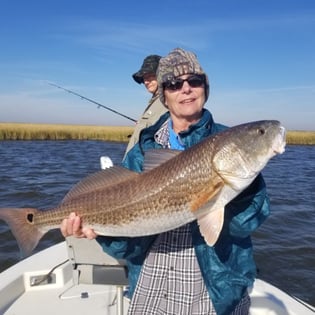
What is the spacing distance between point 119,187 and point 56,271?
102 inches

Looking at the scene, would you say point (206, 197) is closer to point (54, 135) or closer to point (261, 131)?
point (261, 131)

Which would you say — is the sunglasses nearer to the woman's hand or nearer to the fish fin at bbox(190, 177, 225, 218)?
the fish fin at bbox(190, 177, 225, 218)

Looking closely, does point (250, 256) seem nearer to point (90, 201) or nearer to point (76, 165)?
point (90, 201)

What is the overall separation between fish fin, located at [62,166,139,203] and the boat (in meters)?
0.68

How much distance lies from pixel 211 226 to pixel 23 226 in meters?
1.64

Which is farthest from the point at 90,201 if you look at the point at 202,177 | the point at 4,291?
the point at 4,291

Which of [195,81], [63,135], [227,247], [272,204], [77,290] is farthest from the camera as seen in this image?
[63,135]

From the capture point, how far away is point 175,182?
9.19 ft

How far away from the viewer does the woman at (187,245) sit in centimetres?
271

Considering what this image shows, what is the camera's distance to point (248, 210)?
2.63 metres

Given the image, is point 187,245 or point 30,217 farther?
point 30,217

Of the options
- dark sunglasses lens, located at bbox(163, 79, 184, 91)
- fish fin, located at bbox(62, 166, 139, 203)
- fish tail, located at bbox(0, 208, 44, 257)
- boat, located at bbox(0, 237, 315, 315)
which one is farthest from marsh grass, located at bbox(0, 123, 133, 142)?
dark sunglasses lens, located at bbox(163, 79, 184, 91)

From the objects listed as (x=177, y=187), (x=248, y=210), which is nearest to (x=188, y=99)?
(x=177, y=187)

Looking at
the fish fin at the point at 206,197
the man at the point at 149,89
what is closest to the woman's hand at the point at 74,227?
the fish fin at the point at 206,197
